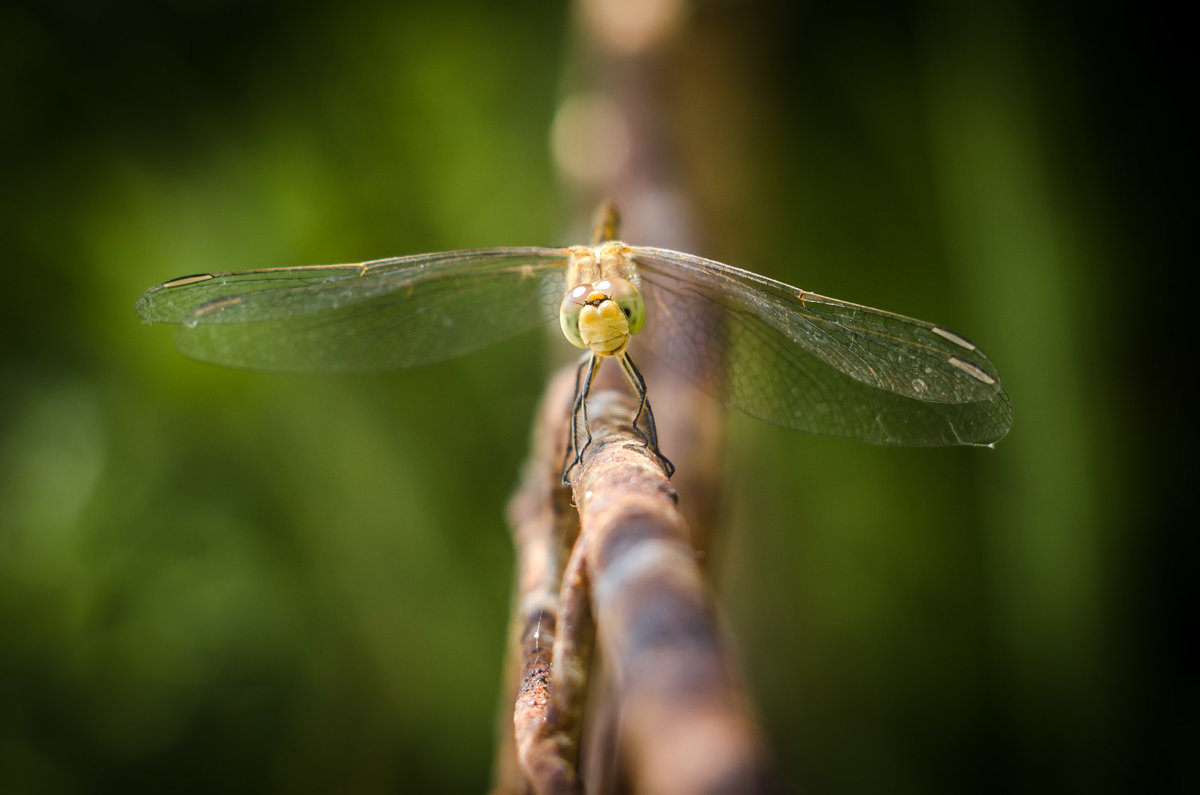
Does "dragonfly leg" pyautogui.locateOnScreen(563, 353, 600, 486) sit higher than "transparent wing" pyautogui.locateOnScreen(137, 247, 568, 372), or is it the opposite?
"transparent wing" pyautogui.locateOnScreen(137, 247, 568, 372)

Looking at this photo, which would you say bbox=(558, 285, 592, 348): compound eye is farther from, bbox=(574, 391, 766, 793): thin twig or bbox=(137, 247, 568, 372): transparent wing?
bbox=(574, 391, 766, 793): thin twig

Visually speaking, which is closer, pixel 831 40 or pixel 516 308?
pixel 516 308

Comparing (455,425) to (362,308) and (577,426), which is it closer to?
(362,308)

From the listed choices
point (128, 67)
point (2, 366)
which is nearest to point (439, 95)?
point (128, 67)

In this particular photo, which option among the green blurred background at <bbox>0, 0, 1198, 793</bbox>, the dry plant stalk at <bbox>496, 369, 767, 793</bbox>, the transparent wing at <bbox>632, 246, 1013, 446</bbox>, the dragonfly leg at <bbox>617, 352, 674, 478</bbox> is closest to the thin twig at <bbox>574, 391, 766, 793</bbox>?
the dry plant stalk at <bbox>496, 369, 767, 793</bbox>

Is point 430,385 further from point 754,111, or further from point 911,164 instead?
point 911,164

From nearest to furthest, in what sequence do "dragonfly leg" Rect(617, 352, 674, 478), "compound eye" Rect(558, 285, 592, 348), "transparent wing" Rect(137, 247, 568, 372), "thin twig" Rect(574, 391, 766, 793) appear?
1. "thin twig" Rect(574, 391, 766, 793)
2. "dragonfly leg" Rect(617, 352, 674, 478)
3. "compound eye" Rect(558, 285, 592, 348)
4. "transparent wing" Rect(137, 247, 568, 372)

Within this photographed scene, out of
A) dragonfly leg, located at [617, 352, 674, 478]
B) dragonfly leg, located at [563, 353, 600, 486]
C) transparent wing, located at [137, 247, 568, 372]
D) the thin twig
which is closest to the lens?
the thin twig

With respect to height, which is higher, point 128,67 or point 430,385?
point 128,67
